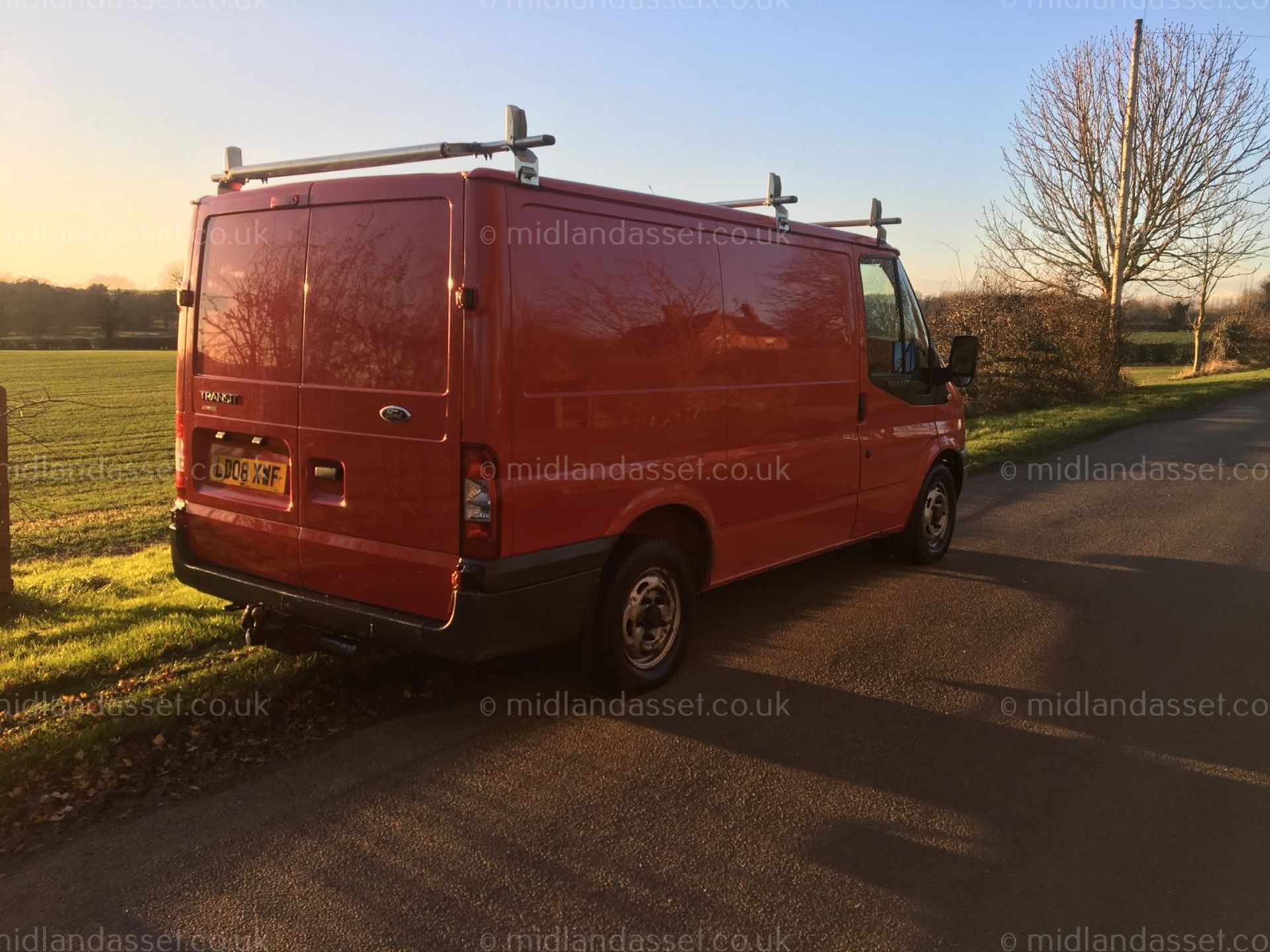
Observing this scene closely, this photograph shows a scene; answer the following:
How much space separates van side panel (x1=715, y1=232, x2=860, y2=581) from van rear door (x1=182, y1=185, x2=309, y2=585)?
2.14 m

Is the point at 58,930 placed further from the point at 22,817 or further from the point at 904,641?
the point at 904,641

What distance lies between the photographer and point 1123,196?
25.4 metres

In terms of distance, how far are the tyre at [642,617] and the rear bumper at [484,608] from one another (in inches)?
5.7

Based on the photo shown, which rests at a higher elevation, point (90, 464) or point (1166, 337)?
point (1166, 337)

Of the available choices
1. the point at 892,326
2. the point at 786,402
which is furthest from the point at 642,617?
the point at 892,326

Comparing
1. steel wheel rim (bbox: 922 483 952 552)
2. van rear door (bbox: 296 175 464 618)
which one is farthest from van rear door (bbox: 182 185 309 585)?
steel wheel rim (bbox: 922 483 952 552)

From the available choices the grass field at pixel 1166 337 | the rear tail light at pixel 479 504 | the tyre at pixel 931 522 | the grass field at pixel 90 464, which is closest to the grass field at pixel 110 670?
the grass field at pixel 90 464

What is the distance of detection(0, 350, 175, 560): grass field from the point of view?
9594mm

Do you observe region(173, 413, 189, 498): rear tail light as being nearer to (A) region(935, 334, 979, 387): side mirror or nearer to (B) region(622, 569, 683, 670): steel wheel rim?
(B) region(622, 569, 683, 670): steel wheel rim

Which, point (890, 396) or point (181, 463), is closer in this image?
point (181, 463)

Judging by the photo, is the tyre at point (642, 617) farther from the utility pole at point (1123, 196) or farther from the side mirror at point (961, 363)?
the utility pole at point (1123, 196)

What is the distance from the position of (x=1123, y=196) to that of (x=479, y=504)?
1044 inches

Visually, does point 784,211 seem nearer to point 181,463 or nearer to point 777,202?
point 777,202

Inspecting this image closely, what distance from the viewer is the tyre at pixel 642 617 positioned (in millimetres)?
4473
